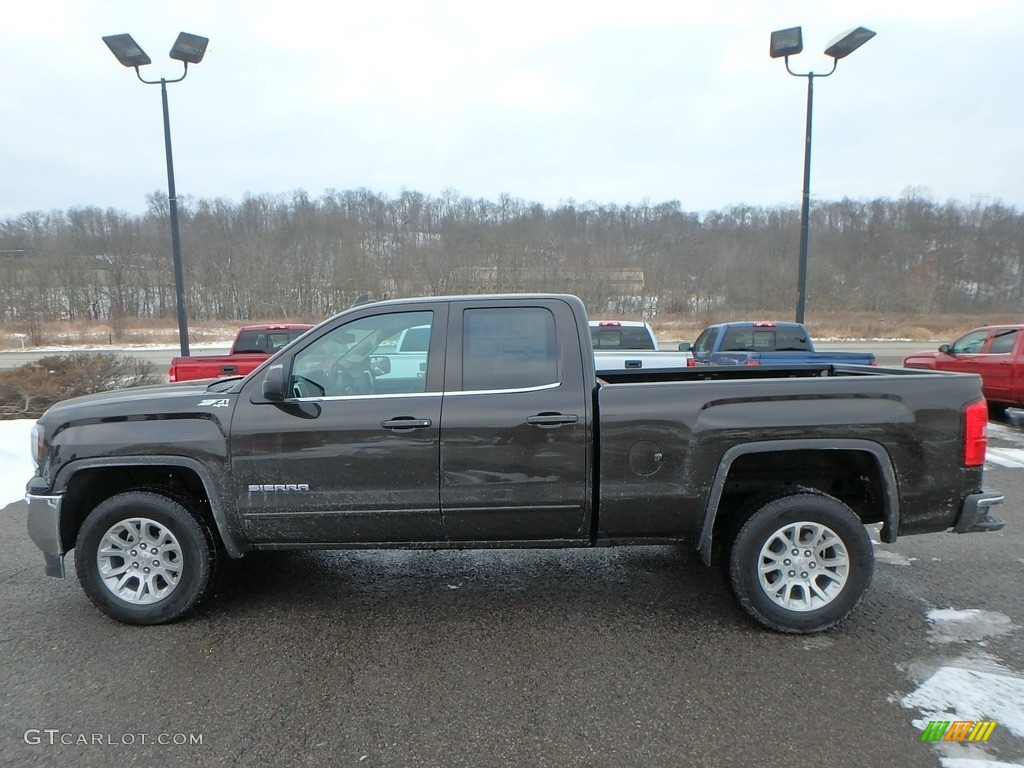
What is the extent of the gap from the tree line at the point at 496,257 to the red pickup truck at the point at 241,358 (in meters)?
40.6

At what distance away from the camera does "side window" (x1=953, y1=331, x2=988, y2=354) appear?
10.6m

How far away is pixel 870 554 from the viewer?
3318 millimetres

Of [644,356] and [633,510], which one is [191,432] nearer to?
[633,510]

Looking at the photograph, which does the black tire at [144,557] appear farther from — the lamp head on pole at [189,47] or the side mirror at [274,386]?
the lamp head on pole at [189,47]

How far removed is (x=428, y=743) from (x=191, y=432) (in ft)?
6.95

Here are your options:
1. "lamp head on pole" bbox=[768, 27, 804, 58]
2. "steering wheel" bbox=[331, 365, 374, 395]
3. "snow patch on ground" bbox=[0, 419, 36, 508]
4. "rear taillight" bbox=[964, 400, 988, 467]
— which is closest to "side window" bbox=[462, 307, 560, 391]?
"steering wheel" bbox=[331, 365, 374, 395]

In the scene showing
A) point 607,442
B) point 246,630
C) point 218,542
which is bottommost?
point 246,630

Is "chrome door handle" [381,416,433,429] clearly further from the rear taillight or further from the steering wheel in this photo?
the rear taillight

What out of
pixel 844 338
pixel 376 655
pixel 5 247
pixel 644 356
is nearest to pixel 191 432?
pixel 376 655

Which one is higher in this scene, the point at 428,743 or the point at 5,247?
the point at 5,247

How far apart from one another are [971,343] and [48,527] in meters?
13.1

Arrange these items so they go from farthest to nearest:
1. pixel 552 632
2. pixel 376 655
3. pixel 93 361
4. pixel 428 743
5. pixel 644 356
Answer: pixel 93 361 → pixel 644 356 → pixel 552 632 → pixel 376 655 → pixel 428 743

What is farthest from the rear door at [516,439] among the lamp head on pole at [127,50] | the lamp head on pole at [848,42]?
the lamp head on pole at [848,42]

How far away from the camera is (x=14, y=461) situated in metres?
6.95
